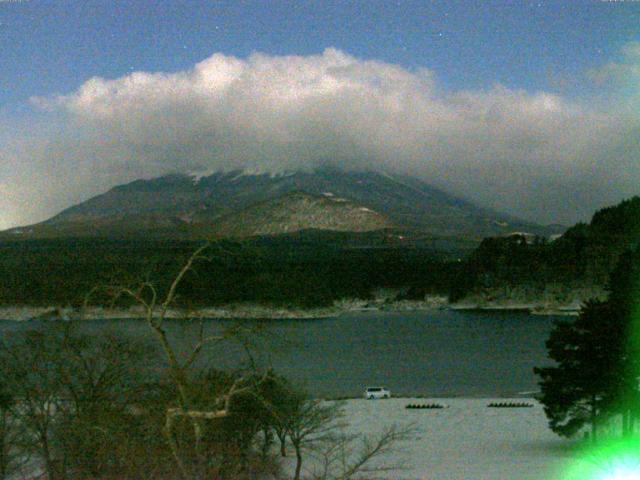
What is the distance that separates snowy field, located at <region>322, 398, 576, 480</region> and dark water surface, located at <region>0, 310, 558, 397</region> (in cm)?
166

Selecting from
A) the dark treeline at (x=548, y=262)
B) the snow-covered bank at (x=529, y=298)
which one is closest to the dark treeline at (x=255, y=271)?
the dark treeline at (x=548, y=262)

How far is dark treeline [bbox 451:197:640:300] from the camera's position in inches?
1688

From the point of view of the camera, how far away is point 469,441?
369 inches

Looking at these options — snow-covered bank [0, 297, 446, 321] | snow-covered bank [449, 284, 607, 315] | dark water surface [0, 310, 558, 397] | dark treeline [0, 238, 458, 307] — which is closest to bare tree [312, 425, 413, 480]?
dark water surface [0, 310, 558, 397]

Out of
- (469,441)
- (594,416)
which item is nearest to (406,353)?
(469,441)

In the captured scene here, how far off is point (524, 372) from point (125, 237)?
2819 centimetres

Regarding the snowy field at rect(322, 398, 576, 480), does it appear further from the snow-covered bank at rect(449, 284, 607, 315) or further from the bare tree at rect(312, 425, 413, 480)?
the snow-covered bank at rect(449, 284, 607, 315)

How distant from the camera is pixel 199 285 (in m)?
34.4

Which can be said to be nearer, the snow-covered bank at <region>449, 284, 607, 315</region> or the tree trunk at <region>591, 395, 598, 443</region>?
the tree trunk at <region>591, 395, 598, 443</region>

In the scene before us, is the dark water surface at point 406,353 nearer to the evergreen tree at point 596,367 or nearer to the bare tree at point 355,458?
the bare tree at point 355,458

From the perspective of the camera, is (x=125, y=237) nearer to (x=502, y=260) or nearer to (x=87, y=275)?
(x=87, y=275)

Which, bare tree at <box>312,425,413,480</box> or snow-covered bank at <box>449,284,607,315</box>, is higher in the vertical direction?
bare tree at <box>312,425,413,480</box>

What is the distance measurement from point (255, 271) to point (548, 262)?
1708cm

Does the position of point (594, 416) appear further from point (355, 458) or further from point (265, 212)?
point (265, 212)
